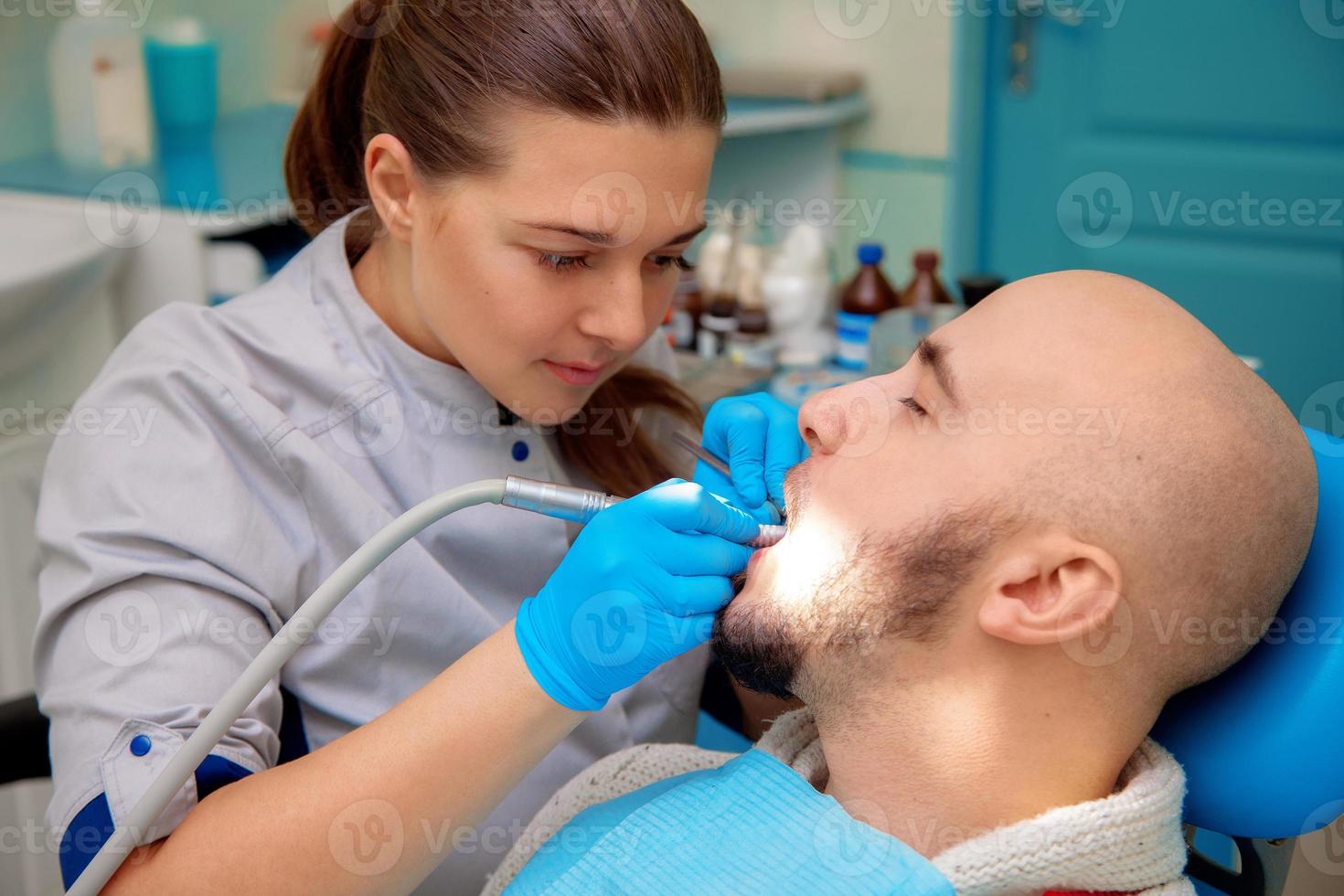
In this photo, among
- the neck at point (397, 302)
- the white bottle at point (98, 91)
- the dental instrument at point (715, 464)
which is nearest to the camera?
the dental instrument at point (715, 464)

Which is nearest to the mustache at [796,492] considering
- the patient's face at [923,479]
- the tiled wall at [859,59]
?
the patient's face at [923,479]

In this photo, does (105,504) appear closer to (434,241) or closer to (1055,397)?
(434,241)

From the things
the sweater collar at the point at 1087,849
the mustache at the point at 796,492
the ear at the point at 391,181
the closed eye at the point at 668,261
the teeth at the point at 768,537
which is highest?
the ear at the point at 391,181

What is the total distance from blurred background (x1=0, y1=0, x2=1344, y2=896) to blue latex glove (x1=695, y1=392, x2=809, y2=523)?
0.64 m

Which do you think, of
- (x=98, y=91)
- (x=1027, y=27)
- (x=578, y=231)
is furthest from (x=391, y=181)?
(x=1027, y=27)

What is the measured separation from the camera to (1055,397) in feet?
3.18

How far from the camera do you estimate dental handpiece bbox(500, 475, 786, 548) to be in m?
1.00

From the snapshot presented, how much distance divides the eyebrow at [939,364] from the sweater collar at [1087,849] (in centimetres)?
34

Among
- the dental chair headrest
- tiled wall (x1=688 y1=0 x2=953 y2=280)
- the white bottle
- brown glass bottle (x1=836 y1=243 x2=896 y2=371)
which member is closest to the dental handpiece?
the dental chair headrest

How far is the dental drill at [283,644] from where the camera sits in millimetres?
937

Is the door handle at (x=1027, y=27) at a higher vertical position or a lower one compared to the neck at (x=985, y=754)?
higher

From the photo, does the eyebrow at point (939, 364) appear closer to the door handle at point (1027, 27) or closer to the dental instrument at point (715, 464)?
the dental instrument at point (715, 464)

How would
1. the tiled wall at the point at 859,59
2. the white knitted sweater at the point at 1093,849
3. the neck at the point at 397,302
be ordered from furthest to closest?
1. the tiled wall at the point at 859,59
2. the neck at the point at 397,302
3. the white knitted sweater at the point at 1093,849

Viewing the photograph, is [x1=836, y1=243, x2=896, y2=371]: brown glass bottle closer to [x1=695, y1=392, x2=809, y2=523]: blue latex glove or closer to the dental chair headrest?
[x1=695, y1=392, x2=809, y2=523]: blue latex glove
